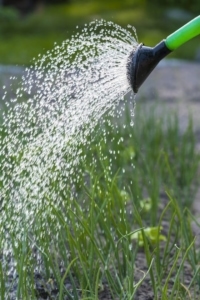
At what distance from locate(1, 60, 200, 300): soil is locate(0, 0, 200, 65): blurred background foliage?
1790 mm

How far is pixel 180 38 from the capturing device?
6.37 feet

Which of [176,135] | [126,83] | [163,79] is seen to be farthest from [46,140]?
[163,79]

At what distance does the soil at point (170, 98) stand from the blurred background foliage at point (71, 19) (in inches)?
70.5

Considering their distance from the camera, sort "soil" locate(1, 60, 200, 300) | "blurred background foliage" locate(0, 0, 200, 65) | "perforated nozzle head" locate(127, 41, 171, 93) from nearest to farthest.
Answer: "perforated nozzle head" locate(127, 41, 171, 93) < "soil" locate(1, 60, 200, 300) < "blurred background foliage" locate(0, 0, 200, 65)

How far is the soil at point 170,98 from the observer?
225 centimetres

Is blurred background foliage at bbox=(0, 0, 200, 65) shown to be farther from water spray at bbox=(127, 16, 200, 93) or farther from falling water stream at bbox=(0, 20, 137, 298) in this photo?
water spray at bbox=(127, 16, 200, 93)

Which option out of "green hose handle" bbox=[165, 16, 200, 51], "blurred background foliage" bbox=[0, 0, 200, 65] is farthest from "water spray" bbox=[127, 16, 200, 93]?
"blurred background foliage" bbox=[0, 0, 200, 65]

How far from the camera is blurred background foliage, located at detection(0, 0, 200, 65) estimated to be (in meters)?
9.94

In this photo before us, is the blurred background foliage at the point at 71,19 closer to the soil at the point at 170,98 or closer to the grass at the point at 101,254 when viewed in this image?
the soil at the point at 170,98

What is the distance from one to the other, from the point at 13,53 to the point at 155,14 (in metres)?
3.98

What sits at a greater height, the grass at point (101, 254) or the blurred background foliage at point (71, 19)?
the blurred background foliage at point (71, 19)

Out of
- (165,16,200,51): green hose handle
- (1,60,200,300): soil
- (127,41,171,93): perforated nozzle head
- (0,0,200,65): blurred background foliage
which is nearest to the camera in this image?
(165,16,200,51): green hose handle

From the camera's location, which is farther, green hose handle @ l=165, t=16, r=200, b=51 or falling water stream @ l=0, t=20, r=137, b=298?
falling water stream @ l=0, t=20, r=137, b=298

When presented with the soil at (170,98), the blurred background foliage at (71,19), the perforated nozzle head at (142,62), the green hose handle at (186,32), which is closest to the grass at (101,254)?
the soil at (170,98)
